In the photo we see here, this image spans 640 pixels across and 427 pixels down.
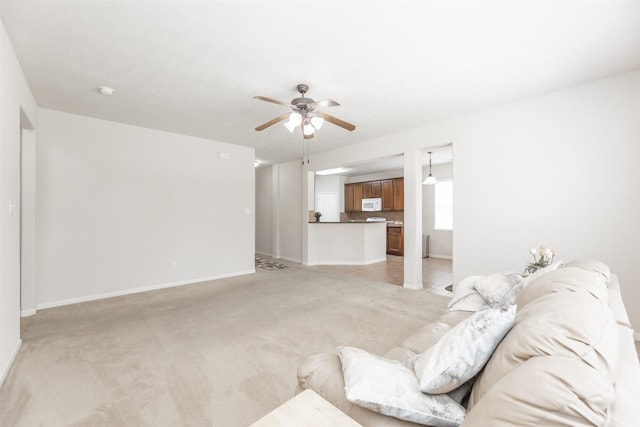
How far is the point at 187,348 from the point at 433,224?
6.96m

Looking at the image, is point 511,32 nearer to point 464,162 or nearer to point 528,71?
point 528,71

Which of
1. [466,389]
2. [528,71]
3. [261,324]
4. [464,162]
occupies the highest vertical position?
[528,71]

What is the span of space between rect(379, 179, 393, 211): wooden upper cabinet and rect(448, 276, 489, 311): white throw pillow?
19.6 feet

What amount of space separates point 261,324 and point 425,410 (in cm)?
242

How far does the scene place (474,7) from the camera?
1863 millimetres

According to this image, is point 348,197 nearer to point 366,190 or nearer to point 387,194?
point 366,190

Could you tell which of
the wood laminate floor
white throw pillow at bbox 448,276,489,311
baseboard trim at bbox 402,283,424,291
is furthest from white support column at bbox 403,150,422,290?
white throw pillow at bbox 448,276,489,311

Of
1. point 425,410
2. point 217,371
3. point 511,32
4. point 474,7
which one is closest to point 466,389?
point 425,410

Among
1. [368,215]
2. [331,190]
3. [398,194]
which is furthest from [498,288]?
[331,190]

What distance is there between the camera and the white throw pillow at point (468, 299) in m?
2.16

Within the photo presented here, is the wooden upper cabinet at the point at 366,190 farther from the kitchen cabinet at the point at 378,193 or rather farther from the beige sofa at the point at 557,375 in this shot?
the beige sofa at the point at 557,375

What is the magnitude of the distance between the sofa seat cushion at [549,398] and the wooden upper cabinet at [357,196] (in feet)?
27.7

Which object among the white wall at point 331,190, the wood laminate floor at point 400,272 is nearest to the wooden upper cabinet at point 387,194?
the white wall at point 331,190

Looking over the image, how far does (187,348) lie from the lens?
249 centimetres
